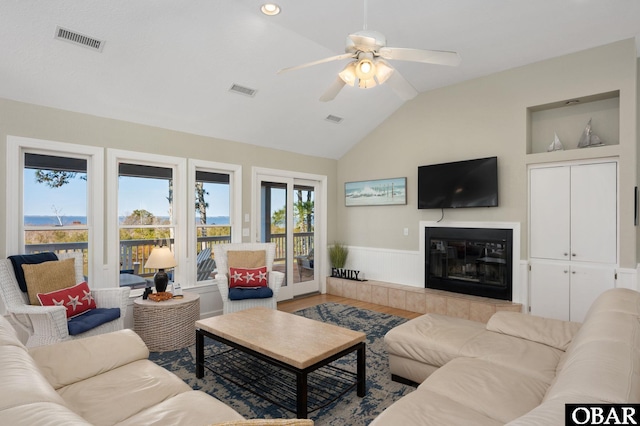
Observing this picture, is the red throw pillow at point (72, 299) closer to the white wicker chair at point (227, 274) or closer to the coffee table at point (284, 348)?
the coffee table at point (284, 348)

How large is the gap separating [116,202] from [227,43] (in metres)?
2.17

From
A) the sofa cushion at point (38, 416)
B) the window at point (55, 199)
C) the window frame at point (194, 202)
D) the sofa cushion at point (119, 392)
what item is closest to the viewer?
the sofa cushion at point (38, 416)

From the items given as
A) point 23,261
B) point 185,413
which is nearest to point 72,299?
point 23,261

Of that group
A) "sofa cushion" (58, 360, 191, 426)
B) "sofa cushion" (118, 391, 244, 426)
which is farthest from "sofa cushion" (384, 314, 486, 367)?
"sofa cushion" (58, 360, 191, 426)

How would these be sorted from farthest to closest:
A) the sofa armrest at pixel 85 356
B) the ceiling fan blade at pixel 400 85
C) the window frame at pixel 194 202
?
the window frame at pixel 194 202, the ceiling fan blade at pixel 400 85, the sofa armrest at pixel 85 356

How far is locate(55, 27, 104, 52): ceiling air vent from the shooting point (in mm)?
2866

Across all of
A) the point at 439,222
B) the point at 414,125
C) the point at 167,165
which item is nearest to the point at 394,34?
the point at 414,125

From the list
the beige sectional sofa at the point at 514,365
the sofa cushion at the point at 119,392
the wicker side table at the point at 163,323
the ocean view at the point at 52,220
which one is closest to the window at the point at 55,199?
the ocean view at the point at 52,220

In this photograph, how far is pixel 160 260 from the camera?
370 centimetres

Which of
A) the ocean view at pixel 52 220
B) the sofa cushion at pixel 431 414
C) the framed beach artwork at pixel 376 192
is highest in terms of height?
the framed beach artwork at pixel 376 192

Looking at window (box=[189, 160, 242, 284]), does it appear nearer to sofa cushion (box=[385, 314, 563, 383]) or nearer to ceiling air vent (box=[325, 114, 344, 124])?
ceiling air vent (box=[325, 114, 344, 124])

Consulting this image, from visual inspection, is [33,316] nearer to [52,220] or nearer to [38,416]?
[52,220]

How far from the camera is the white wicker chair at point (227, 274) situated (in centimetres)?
412

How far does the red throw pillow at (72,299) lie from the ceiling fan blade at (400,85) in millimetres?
3327
